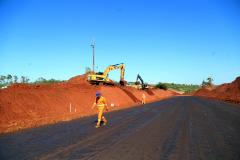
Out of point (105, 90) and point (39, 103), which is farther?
point (105, 90)

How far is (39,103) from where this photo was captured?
95.5 feet

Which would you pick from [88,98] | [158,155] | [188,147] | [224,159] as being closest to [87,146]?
[158,155]

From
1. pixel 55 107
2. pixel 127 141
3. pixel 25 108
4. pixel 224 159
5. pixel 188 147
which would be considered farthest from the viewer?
pixel 55 107

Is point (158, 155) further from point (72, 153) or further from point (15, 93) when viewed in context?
point (15, 93)

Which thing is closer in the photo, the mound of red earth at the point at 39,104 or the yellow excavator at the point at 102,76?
the mound of red earth at the point at 39,104

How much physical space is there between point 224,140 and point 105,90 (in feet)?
127

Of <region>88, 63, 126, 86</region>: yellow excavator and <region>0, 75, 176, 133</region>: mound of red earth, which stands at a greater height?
<region>88, 63, 126, 86</region>: yellow excavator

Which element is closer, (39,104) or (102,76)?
(39,104)

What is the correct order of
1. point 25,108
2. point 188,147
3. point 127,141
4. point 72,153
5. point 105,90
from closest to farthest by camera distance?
point 72,153 < point 188,147 < point 127,141 < point 25,108 < point 105,90

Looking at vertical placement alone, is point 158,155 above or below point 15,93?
below

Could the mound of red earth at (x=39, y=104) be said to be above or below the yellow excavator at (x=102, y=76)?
below

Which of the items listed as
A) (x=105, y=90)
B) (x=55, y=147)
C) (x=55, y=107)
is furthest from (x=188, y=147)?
(x=105, y=90)

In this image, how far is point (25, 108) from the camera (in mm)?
25969

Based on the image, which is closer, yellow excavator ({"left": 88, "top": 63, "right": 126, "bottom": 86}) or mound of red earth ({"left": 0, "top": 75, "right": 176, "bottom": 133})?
mound of red earth ({"left": 0, "top": 75, "right": 176, "bottom": 133})
